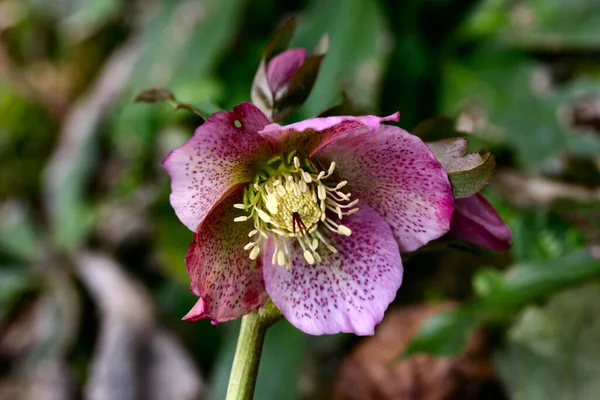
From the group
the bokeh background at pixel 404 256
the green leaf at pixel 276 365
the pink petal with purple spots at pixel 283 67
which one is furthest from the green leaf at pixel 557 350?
the pink petal with purple spots at pixel 283 67

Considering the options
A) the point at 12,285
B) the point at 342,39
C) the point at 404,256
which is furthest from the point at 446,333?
the point at 12,285

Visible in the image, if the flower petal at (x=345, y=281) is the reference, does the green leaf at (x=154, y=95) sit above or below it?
A: above

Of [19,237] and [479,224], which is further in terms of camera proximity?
[19,237]

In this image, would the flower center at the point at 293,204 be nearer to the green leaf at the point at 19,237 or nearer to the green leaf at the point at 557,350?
the green leaf at the point at 557,350

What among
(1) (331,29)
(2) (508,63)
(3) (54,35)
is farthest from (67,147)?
(2) (508,63)

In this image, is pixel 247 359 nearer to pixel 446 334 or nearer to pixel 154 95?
pixel 154 95

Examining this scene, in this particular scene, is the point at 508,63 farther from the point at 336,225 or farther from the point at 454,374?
the point at 336,225
